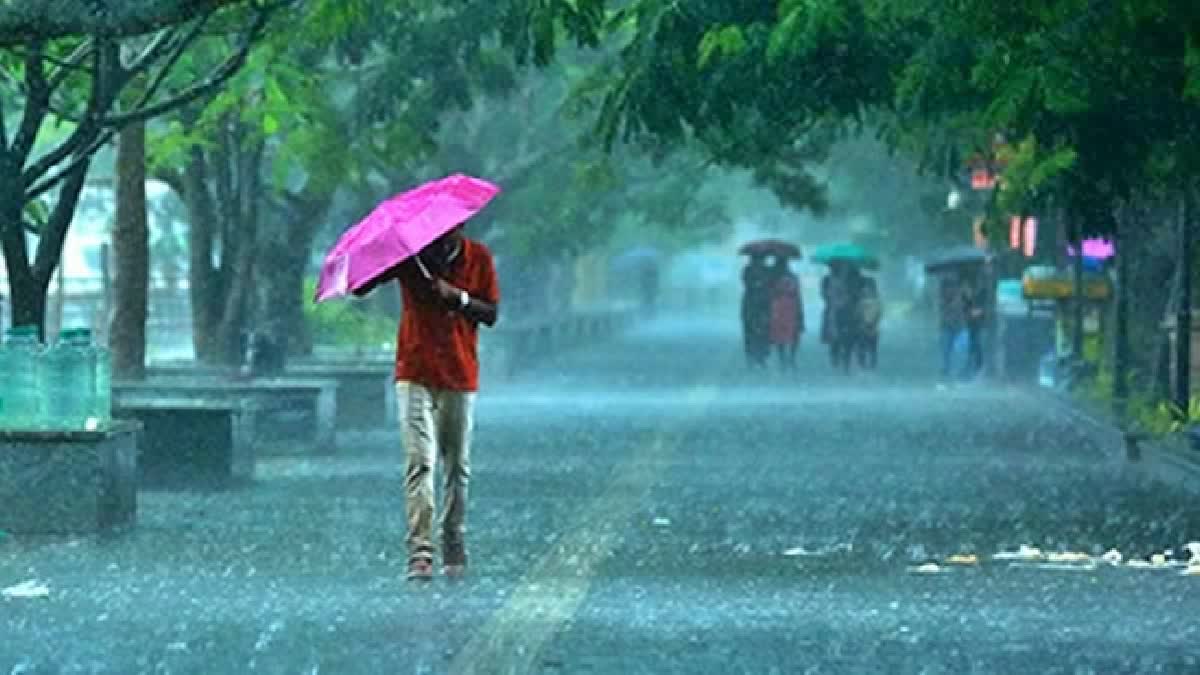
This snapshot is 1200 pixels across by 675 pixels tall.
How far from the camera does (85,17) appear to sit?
605 inches

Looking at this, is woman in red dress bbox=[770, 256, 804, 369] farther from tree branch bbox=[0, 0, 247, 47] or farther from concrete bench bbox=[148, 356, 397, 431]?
tree branch bbox=[0, 0, 247, 47]

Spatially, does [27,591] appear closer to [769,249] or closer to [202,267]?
[202,267]

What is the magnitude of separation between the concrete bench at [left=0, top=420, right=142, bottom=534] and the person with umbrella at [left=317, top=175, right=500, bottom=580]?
3.74m

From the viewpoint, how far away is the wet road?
14.1m

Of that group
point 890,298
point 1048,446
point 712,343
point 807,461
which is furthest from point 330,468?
point 890,298

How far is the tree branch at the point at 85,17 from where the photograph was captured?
15227 millimetres

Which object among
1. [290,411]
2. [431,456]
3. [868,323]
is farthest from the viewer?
[868,323]

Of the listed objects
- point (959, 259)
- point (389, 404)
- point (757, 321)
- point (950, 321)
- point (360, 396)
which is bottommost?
point (389, 404)

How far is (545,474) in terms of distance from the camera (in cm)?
2795

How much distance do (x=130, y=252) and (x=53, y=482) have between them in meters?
10.4

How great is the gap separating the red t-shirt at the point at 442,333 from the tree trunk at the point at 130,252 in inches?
538

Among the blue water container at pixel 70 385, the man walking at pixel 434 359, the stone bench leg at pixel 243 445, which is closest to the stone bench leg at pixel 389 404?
the stone bench leg at pixel 243 445

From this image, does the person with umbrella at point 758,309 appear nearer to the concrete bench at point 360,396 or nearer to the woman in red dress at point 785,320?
the woman in red dress at point 785,320

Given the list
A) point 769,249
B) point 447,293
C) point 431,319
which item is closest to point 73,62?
point 431,319
